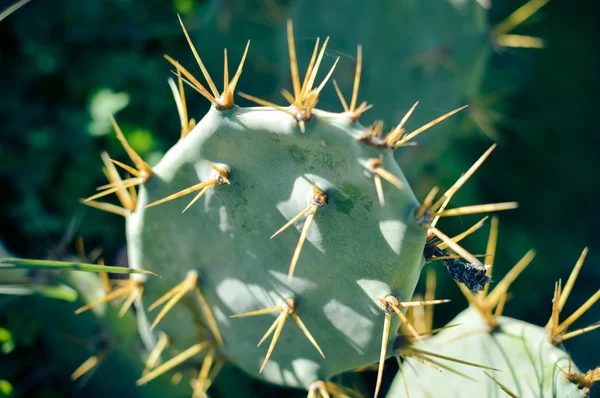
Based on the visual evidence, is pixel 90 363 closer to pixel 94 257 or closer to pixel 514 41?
pixel 94 257

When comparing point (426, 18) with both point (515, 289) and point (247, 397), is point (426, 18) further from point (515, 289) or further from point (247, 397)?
point (247, 397)

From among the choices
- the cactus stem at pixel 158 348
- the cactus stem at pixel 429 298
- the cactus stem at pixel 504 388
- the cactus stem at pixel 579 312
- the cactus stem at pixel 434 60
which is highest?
the cactus stem at pixel 434 60

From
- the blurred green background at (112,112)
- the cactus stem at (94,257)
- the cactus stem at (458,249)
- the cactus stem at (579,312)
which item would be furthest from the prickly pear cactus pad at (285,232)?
the blurred green background at (112,112)

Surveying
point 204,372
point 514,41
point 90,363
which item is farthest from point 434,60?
point 90,363

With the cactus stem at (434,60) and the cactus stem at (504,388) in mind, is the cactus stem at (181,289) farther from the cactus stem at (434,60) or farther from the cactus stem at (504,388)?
the cactus stem at (434,60)

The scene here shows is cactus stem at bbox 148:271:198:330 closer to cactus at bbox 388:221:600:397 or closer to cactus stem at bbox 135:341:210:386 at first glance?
cactus stem at bbox 135:341:210:386
